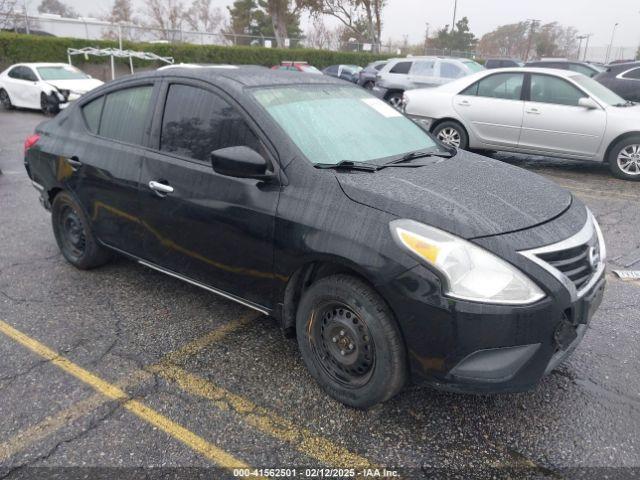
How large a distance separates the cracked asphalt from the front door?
41 cm

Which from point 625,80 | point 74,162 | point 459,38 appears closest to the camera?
point 74,162

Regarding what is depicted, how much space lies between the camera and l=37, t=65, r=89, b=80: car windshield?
14.7m

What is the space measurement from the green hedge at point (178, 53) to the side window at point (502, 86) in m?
20.2

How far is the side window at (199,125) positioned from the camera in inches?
117

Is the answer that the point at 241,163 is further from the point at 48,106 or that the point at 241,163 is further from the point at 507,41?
the point at 507,41

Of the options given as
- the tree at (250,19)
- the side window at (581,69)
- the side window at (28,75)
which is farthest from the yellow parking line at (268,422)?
the tree at (250,19)

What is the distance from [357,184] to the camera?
257 cm

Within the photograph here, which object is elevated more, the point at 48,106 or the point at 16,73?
the point at 16,73

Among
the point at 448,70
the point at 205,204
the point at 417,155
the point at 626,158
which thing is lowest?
the point at 626,158

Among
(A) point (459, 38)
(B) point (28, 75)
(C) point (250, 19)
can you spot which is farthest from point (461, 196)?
(A) point (459, 38)

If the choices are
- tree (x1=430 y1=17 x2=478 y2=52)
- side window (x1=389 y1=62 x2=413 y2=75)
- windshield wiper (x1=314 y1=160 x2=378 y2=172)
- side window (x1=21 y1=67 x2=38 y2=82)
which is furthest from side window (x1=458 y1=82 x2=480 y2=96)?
tree (x1=430 y1=17 x2=478 y2=52)

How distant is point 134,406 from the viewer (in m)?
2.62

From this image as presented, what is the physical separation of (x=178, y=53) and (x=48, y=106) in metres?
13.6

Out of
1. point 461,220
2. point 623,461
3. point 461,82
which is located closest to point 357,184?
point 461,220
